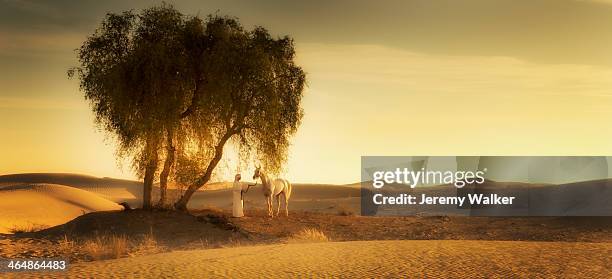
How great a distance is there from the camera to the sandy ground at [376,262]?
12.2 metres

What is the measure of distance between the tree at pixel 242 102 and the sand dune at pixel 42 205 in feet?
31.1

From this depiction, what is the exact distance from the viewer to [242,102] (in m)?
27.1

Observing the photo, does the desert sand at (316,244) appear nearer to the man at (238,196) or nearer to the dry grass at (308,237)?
the dry grass at (308,237)

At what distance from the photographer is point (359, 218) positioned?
3027cm

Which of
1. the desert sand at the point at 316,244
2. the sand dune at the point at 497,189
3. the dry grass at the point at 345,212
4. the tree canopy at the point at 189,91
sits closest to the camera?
the desert sand at the point at 316,244

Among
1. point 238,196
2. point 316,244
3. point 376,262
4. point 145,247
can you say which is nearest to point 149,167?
point 238,196

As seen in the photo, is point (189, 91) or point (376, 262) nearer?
point (376, 262)

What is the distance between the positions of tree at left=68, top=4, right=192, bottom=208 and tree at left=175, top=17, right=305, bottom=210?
100cm

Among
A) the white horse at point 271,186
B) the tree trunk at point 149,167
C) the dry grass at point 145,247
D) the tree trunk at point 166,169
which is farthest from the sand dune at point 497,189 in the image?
the dry grass at point 145,247

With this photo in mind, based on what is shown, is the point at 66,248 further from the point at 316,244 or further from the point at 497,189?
the point at 497,189

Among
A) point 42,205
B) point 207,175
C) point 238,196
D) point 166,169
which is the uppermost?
point 166,169

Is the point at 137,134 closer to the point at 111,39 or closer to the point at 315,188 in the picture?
the point at 111,39

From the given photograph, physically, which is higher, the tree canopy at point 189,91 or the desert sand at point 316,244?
the tree canopy at point 189,91

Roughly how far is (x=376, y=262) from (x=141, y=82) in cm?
1514
